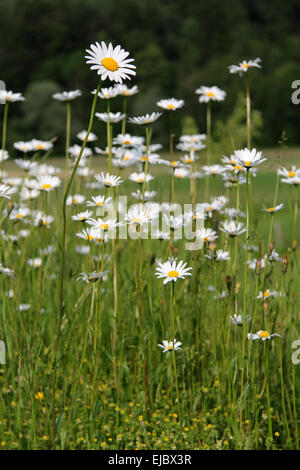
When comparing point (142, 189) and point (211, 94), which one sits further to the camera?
point (211, 94)

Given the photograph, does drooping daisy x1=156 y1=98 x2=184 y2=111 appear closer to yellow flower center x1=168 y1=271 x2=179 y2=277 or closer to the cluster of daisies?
the cluster of daisies

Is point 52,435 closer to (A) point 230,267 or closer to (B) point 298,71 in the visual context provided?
(A) point 230,267

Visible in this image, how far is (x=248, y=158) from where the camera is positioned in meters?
1.50

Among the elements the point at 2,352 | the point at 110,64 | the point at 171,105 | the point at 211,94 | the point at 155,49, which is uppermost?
the point at 155,49

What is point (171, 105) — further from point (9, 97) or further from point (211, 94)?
point (9, 97)

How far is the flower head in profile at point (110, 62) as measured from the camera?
4.02 ft

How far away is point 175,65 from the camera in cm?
3234

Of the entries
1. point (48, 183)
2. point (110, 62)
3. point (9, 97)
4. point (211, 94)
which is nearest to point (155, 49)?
point (211, 94)

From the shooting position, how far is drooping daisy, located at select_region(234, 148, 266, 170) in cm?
147

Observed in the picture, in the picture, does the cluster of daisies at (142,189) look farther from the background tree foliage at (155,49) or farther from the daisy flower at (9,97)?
the background tree foliage at (155,49)

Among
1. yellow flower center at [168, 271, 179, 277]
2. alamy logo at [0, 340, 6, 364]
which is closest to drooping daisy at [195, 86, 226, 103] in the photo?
yellow flower center at [168, 271, 179, 277]

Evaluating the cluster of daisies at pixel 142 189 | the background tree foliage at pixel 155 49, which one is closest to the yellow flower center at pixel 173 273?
the cluster of daisies at pixel 142 189

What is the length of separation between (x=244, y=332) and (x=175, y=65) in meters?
32.6

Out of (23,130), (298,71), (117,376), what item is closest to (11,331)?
(117,376)
